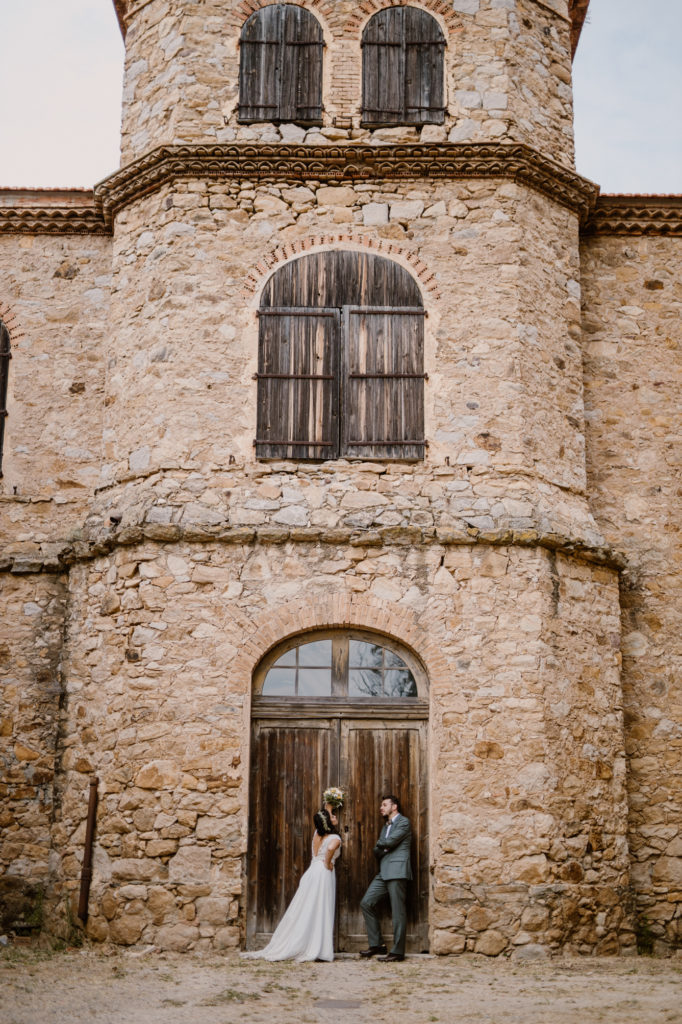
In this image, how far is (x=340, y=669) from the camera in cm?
1145

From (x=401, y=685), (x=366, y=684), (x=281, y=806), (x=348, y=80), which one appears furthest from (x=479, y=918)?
(x=348, y=80)

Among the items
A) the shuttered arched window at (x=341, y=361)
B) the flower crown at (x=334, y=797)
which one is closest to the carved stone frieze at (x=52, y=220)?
the shuttered arched window at (x=341, y=361)

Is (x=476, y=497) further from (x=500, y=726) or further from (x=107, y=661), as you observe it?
(x=107, y=661)

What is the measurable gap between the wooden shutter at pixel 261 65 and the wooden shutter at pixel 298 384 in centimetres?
240

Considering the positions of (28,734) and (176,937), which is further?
(28,734)

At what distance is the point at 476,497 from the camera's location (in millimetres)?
11547

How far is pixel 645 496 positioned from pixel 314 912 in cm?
584

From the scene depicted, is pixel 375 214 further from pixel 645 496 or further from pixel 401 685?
pixel 401 685

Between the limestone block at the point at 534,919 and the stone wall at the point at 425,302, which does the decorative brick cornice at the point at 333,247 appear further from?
the limestone block at the point at 534,919

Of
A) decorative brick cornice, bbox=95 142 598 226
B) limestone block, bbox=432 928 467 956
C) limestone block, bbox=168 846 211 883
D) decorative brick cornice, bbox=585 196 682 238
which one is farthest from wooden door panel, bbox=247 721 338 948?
decorative brick cornice, bbox=585 196 682 238

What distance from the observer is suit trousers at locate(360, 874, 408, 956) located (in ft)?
34.6

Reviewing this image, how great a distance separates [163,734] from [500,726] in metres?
3.20

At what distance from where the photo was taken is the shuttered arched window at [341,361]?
38.8 ft

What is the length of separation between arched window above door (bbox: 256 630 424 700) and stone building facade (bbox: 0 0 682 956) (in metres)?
0.11
